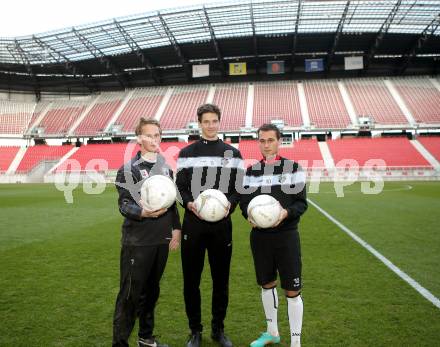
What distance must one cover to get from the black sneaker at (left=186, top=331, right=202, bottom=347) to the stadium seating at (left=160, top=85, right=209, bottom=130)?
1643 inches

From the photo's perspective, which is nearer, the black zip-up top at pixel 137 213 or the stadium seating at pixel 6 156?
the black zip-up top at pixel 137 213

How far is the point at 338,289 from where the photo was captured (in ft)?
16.7

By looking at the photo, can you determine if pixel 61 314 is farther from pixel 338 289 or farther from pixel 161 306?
pixel 338 289

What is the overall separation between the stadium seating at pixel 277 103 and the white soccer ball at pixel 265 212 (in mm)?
39163

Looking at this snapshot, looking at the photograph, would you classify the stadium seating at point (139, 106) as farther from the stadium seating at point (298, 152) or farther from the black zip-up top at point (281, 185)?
the black zip-up top at point (281, 185)

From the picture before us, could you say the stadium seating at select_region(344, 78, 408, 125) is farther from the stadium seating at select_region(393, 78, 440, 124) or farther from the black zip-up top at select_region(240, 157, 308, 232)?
the black zip-up top at select_region(240, 157, 308, 232)

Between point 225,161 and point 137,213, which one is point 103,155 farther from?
point 137,213

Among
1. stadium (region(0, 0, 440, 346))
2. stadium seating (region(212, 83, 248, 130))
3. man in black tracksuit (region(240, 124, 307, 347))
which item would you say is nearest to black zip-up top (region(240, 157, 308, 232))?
man in black tracksuit (region(240, 124, 307, 347))

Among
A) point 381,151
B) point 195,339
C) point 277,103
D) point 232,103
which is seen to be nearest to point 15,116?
point 232,103

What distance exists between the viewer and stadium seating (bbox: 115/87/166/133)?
4716 centimetres

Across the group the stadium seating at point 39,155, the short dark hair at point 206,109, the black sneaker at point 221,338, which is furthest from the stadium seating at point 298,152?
the black sneaker at point 221,338

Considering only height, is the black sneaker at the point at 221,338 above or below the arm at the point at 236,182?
below

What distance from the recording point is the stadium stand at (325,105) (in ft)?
138

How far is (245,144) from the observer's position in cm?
4072
